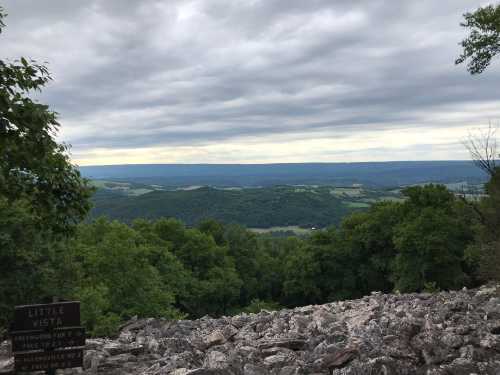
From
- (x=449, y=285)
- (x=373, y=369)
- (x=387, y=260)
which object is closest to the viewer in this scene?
(x=373, y=369)

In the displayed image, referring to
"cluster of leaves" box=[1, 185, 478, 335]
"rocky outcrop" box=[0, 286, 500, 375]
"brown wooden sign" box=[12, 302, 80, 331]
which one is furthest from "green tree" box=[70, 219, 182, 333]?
"brown wooden sign" box=[12, 302, 80, 331]

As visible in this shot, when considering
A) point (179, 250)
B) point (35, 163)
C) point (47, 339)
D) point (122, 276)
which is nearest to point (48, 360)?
point (47, 339)

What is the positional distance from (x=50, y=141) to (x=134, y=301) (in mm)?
27764

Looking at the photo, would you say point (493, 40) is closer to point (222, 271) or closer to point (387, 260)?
point (387, 260)

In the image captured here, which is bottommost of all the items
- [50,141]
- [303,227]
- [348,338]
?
[303,227]

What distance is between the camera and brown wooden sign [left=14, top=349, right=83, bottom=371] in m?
10.7

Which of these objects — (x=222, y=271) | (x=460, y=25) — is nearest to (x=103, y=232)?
(x=222, y=271)

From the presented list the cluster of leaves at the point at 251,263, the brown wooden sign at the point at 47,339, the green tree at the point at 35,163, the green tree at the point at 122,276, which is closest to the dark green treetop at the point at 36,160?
the green tree at the point at 35,163

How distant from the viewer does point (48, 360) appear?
10.8 m

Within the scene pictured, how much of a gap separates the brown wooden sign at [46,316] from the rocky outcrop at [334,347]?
5.18 feet

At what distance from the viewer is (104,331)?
18469 mm

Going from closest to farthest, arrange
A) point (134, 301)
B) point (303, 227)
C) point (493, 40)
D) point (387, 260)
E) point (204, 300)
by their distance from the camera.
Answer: point (493, 40) → point (134, 301) → point (387, 260) → point (204, 300) → point (303, 227)

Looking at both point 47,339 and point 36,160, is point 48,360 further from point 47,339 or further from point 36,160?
point 36,160

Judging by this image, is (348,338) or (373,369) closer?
(373,369)
